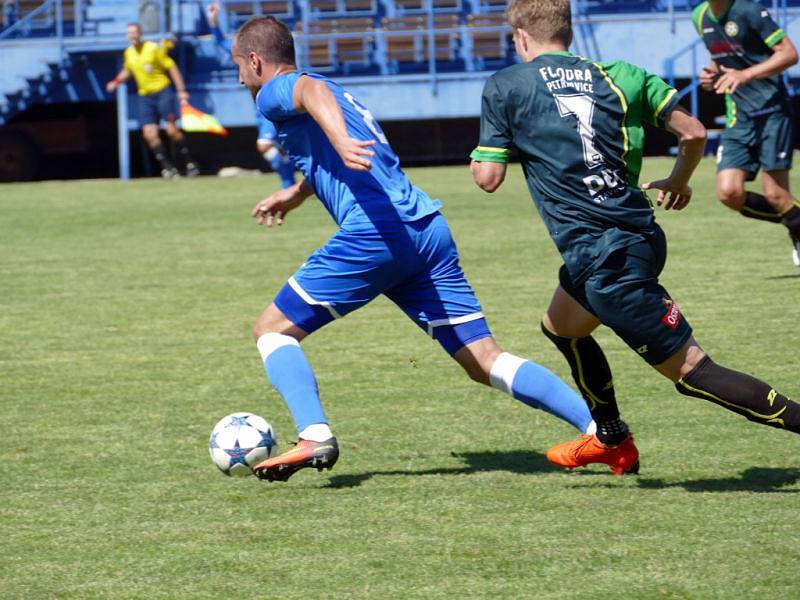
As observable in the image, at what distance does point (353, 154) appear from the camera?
16.8 feet

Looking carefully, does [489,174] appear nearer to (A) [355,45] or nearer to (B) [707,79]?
(B) [707,79]

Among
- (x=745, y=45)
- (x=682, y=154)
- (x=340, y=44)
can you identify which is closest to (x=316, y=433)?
(x=682, y=154)

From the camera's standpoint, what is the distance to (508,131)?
5.15 m

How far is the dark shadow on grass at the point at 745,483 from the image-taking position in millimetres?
5320

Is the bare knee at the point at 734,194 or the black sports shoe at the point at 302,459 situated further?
the bare knee at the point at 734,194

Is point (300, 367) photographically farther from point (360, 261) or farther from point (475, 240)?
point (475, 240)

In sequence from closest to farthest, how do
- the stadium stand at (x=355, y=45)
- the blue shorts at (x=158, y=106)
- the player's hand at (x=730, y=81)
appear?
the player's hand at (x=730, y=81), the blue shorts at (x=158, y=106), the stadium stand at (x=355, y=45)

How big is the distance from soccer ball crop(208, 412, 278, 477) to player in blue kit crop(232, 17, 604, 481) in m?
0.23

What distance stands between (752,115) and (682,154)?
5827mm

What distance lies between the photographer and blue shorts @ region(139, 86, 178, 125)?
78.4 ft

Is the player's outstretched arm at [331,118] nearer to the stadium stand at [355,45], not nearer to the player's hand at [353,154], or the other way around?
the player's hand at [353,154]

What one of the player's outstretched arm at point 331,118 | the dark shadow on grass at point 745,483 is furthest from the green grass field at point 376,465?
the player's outstretched arm at point 331,118

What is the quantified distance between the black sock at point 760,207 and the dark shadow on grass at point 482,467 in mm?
5117

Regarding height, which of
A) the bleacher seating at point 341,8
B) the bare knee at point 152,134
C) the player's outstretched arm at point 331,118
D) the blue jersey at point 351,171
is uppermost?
the player's outstretched arm at point 331,118
